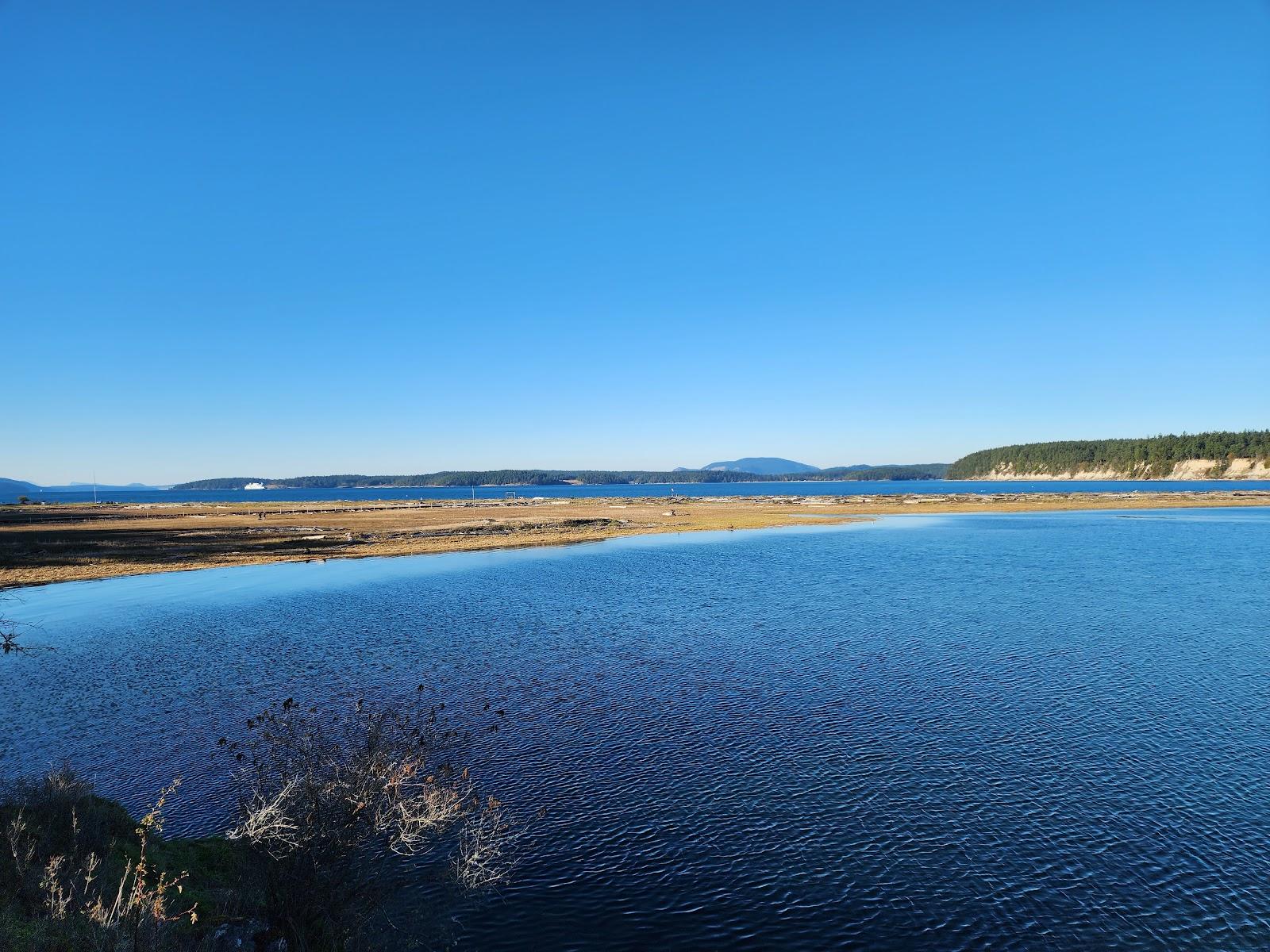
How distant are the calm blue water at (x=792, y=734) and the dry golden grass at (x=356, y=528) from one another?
19.4m

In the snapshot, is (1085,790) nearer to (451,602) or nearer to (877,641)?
(877,641)

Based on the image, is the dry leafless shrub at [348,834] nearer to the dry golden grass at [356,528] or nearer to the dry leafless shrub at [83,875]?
the dry leafless shrub at [83,875]

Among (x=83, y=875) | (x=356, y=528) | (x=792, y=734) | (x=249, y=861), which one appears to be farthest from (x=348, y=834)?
(x=356, y=528)

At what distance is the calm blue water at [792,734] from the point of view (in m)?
11.0

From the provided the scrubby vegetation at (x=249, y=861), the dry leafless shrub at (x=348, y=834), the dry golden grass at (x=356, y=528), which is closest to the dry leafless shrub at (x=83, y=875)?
the scrubby vegetation at (x=249, y=861)

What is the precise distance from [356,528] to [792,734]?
84026 mm

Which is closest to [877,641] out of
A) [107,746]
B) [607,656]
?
[607,656]

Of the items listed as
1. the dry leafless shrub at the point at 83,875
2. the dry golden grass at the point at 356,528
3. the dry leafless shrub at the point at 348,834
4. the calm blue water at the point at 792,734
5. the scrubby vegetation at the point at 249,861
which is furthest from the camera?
the dry golden grass at the point at 356,528

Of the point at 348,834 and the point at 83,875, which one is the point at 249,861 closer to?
the point at 348,834

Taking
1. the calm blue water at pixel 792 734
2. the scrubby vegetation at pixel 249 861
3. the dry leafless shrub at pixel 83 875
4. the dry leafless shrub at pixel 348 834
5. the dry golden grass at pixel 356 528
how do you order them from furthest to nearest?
1. the dry golden grass at pixel 356 528
2. the calm blue water at pixel 792 734
3. the dry leafless shrub at pixel 348 834
4. the scrubby vegetation at pixel 249 861
5. the dry leafless shrub at pixel 83 875

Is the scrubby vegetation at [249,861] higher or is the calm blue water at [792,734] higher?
the scrubby vegetation at [249,861]

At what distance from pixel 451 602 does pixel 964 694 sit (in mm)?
26717

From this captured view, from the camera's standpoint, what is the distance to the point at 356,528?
299 ft

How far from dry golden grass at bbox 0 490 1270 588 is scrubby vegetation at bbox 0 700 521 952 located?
157 feet
